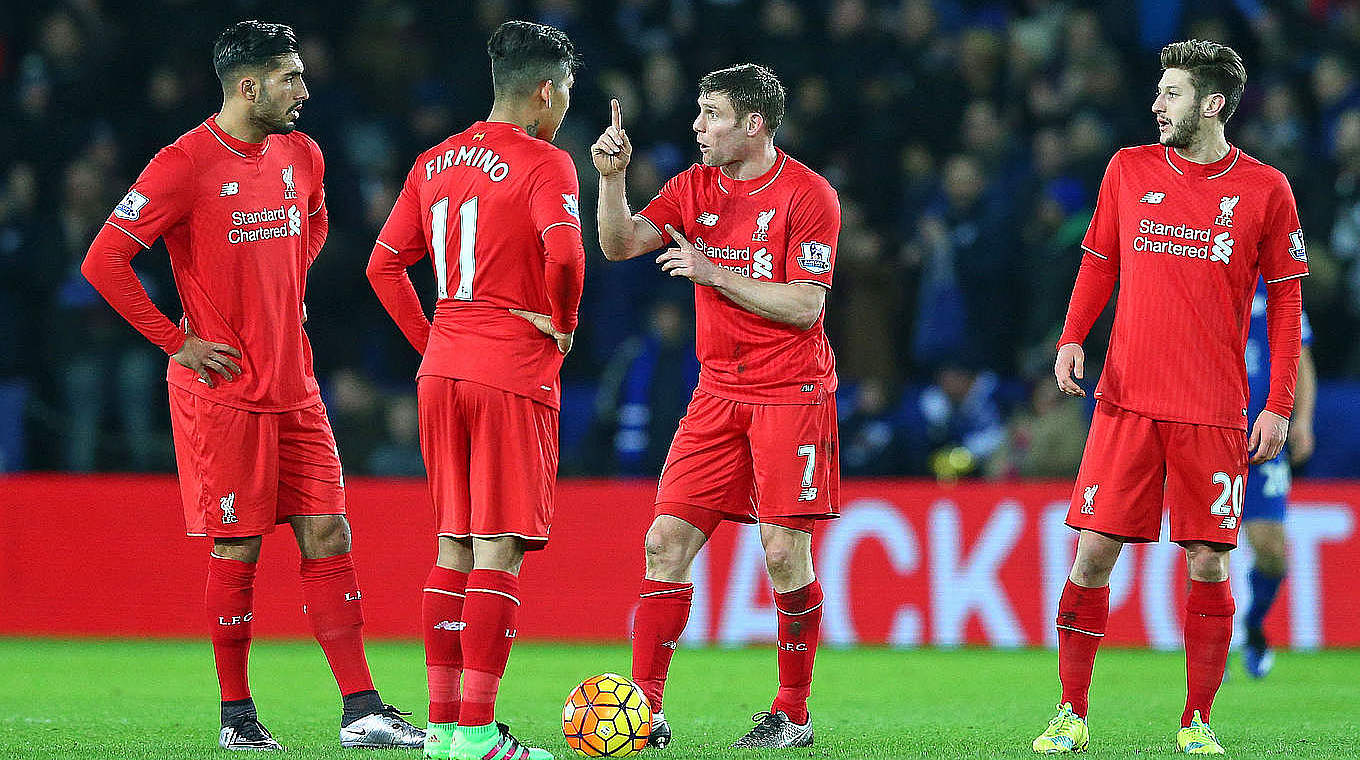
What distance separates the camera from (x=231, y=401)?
600 cm

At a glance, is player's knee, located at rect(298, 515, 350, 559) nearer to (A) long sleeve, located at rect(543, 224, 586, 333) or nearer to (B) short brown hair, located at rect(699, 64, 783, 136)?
(A) long sleeve, located at rect(543, 224, 586, 333)

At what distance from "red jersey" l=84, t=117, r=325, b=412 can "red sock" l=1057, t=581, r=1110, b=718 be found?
292 centimetres

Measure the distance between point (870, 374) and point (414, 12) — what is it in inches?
205

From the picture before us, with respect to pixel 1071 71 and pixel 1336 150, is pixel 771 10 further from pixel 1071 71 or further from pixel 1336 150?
pixel 1336 150

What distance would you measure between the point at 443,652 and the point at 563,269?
52.7 inches

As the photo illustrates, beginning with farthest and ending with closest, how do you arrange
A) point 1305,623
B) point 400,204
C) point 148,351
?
point 148,351, point 1305,623, point 400,204

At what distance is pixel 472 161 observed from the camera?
18.2ft

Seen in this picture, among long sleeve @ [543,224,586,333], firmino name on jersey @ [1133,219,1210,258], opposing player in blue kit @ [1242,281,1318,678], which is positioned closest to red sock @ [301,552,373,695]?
long sleeve @ [543,224,586,333]

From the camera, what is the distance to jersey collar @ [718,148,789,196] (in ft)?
20.0

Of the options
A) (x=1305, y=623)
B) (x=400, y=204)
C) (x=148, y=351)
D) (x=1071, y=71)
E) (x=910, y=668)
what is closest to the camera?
(x=400, y=204)

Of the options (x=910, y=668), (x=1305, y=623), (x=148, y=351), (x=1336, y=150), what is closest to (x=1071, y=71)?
(x=1336, y=150)

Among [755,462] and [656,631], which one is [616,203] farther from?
[656,631]

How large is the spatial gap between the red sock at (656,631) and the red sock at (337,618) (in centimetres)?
101

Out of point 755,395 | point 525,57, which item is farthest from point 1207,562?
point 525,57
